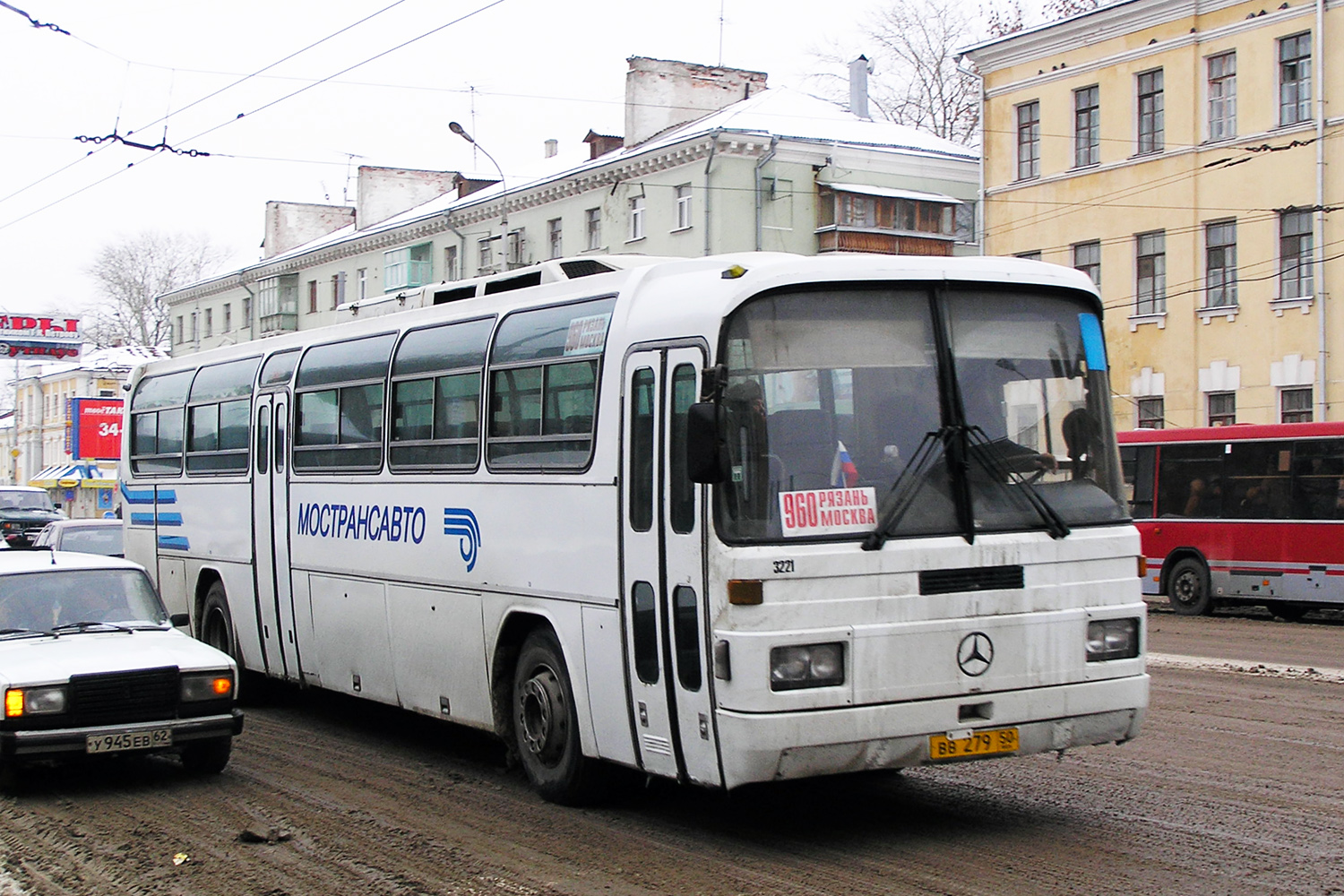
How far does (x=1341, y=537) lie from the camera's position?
22.1 m

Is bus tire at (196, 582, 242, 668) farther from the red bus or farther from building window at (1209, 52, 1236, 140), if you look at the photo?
building window at (1209, 52, 1236, 140)

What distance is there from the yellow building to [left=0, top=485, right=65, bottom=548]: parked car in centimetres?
2865

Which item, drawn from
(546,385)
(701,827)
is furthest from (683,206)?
(701,827)

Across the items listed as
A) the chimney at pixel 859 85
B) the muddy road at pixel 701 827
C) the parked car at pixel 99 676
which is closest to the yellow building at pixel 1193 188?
the chimney at pixel 859 85

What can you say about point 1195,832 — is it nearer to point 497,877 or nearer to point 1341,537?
point 497,877

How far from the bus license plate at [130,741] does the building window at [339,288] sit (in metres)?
57.9

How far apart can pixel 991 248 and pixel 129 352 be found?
63393 mm

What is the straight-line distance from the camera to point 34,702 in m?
9.38

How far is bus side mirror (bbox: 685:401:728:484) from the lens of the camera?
725 centimetres

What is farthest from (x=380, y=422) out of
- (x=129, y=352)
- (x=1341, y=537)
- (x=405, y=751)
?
(x=129, y=352)

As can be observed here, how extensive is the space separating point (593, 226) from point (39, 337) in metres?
30.8

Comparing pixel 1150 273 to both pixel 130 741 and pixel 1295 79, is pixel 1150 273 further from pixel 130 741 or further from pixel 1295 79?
pixel 130 741

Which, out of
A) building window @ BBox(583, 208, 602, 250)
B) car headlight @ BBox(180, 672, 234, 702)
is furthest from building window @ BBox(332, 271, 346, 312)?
car headlight @ BBox(180, 672, 234, 702)

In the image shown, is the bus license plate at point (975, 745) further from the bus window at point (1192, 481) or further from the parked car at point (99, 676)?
the bus window at point (1192, 481)
